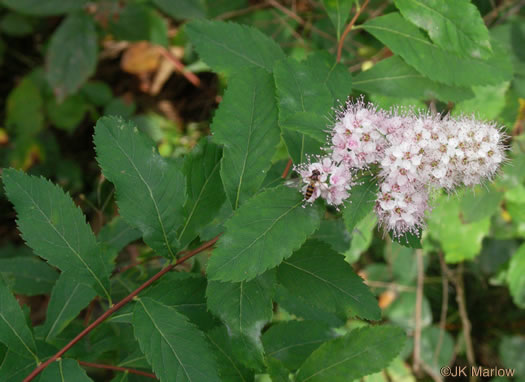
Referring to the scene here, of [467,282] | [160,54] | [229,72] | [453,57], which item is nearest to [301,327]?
[229,72]

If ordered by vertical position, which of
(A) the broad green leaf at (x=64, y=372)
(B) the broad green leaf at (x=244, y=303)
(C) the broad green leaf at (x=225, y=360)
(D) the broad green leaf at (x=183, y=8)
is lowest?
(C) the broad green leaf at (x=225, y=360)

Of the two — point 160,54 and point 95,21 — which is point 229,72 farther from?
point 160,54

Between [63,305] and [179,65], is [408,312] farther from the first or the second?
[179,65]

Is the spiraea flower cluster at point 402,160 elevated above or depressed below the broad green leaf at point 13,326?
above

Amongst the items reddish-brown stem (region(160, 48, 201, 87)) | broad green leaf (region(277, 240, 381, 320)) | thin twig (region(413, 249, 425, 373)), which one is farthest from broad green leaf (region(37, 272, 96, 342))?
reddish-brown stem (region(160, 48, 201, 87))

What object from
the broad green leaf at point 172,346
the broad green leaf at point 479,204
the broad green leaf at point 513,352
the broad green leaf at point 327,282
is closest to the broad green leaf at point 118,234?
the broad green leaf at point 172,346

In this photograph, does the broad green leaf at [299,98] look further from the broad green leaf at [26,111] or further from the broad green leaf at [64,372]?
the broad green leaf at [26,111]

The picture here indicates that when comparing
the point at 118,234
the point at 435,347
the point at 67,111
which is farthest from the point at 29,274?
the point at 435,347
